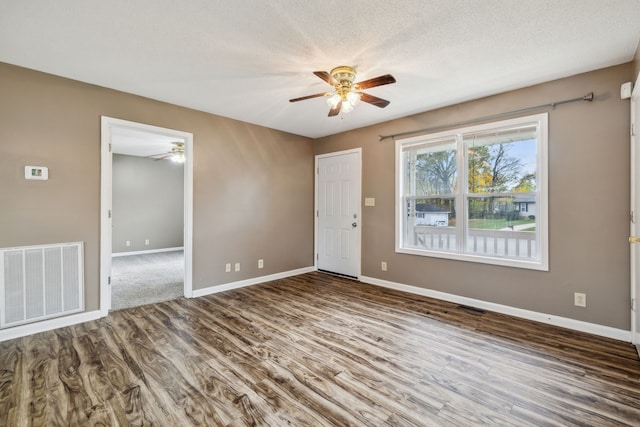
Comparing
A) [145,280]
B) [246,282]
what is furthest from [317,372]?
[145,280]

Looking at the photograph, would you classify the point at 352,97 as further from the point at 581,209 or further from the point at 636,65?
the point at 581,209

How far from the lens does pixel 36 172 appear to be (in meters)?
2.85

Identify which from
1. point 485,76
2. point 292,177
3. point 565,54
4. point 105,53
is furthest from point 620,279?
point 105,53

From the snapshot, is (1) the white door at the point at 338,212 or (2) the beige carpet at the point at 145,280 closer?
(2) the beige carpet at the point at 145,280

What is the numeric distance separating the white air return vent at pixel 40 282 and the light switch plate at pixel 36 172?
686 mm

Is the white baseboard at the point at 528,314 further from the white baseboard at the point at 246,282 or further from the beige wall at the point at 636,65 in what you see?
the beige wall at the point at 636,65

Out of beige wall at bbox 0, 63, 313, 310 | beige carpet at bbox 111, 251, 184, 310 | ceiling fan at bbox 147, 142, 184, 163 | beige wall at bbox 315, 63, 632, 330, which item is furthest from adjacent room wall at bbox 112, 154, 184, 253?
beige wall at bbox 315, 63, 632, 330

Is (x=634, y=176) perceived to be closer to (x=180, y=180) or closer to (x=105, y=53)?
(x=105, y=53)

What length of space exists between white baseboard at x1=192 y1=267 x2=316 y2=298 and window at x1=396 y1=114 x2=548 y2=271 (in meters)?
1.91

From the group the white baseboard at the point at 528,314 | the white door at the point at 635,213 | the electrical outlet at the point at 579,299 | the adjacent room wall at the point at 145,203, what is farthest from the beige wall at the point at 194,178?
the adjacent room wall at the point at 145,203

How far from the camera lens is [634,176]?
2551 mm

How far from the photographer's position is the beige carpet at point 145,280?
3.91 meters

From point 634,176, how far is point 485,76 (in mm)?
1585

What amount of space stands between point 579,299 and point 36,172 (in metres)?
5.57
